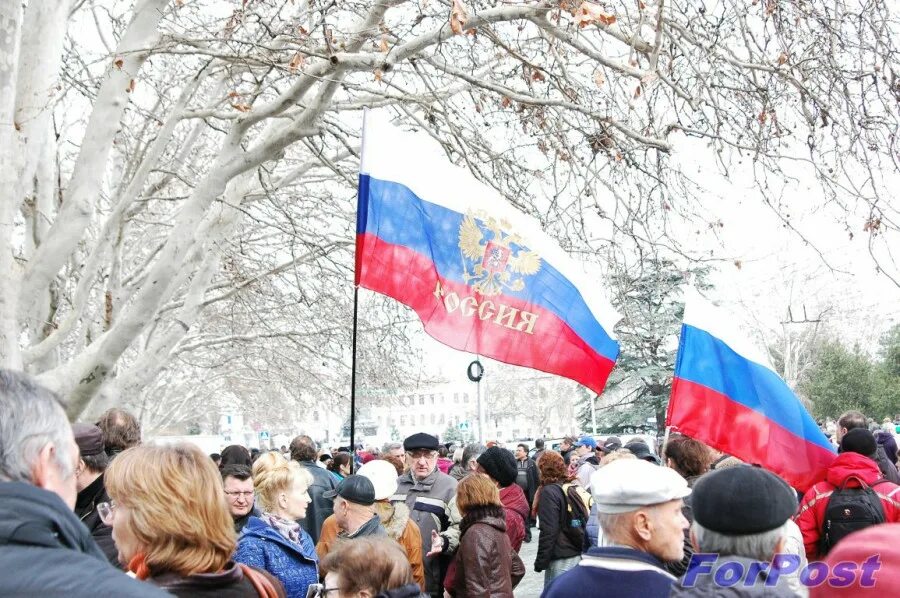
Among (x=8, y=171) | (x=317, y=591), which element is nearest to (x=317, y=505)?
(x=8, y=171)

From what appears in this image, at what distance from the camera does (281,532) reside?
444cm

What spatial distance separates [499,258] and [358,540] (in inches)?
100

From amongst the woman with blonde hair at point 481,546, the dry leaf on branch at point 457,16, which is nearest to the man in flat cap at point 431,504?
the woman with blonde hair at point 481,546

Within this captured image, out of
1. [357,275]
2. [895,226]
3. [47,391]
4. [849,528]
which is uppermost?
[895,226]

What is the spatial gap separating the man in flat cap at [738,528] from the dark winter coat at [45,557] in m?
1.45

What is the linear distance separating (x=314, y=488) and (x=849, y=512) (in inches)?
166

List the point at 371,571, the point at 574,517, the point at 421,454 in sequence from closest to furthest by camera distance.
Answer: the point at 371,571, the point at 421,454, the point at 574,517

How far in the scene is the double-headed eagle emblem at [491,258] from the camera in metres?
5.84

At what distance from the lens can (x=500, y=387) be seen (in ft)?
256

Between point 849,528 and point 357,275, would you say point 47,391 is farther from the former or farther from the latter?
point 849,528

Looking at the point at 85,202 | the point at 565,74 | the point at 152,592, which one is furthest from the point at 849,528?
the point at 85,202

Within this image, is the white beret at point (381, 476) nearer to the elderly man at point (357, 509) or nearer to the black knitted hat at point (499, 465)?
the elderly man at point (357, 509)

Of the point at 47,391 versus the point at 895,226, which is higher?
the point at 895,226

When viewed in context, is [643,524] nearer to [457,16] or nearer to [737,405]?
[737,405]
